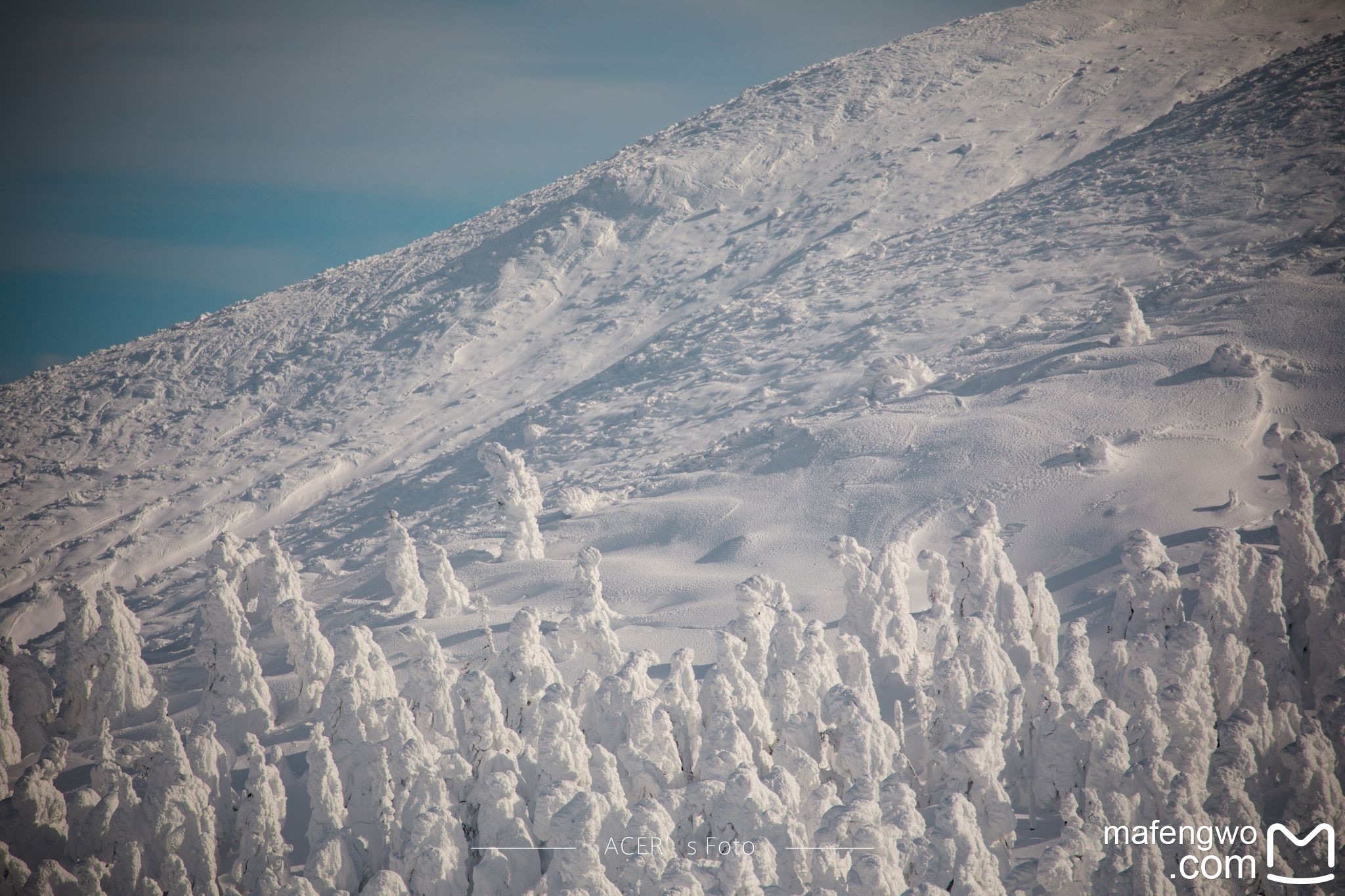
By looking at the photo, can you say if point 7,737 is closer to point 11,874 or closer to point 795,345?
point 11,874

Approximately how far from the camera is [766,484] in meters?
58.3

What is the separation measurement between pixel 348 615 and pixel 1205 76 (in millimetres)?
124122

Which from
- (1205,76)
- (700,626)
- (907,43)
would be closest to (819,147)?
(907,43)

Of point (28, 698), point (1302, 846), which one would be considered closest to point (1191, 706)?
point (1302, 846)

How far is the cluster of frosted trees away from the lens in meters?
20.9

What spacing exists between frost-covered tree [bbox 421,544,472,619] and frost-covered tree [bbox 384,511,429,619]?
1093 mm

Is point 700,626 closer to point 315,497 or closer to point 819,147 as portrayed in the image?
point 315,497

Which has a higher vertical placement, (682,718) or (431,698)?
(431,698)

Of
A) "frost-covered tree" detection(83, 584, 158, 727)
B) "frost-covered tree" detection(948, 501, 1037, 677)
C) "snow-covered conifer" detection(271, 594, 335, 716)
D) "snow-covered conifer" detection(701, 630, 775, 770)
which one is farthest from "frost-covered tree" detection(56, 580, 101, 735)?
"frost-covered tree" detection(948, 501, 1037, 677)

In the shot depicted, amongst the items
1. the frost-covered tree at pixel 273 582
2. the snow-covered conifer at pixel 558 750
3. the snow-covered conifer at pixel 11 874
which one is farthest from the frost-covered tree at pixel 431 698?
the frost-covered tree at pixel 273 582

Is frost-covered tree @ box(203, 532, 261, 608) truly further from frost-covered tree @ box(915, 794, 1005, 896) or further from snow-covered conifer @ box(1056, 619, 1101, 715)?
snow-covered conifer @ box(1056, 619, 1101, 715)

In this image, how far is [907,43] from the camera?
148 meters

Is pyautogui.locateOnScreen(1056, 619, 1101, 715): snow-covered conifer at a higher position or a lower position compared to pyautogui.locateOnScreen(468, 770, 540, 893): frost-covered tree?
higher

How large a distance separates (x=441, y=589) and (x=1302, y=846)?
3666 cm
